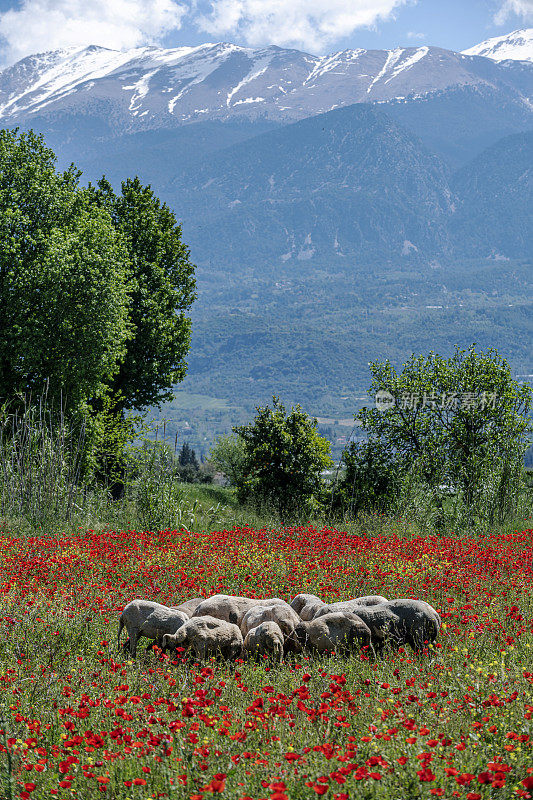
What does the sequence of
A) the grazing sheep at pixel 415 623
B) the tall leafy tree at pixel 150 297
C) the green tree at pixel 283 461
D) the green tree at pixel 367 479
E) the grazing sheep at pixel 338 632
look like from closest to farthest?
1. the grazing sheep at pixel 338 632
2. the grazing sheep at pixel 415 623
3. the green tree at pixel 283 461
4. the green tree at pixel 367 479
5. the tall leafy tree at pixel 150 297

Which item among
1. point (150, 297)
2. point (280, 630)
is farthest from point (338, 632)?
point (150, 297)

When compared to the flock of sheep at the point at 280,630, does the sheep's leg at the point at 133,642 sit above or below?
below

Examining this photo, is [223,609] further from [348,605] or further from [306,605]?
[348,605]

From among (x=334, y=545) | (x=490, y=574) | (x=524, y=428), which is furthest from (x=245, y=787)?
(x=524, y=428)

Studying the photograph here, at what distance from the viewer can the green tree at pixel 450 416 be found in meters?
21.8

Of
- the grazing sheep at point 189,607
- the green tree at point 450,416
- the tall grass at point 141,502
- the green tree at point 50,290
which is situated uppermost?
the green tree at point 50,290

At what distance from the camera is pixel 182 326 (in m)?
26.4

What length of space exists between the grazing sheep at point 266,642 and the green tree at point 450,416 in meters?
14.3

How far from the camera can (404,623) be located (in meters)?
7.43

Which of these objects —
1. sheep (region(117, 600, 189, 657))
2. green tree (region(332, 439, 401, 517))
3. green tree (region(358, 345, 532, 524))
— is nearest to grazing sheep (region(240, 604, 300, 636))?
sheep (region(117, 600, 189, 657))

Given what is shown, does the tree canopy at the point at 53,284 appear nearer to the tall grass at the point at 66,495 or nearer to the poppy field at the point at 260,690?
the tall grass at the point at 66,495

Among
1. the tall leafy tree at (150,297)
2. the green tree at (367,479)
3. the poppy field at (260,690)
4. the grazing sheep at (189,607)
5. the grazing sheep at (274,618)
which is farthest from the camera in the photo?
the tall leafy tree at (150,297)

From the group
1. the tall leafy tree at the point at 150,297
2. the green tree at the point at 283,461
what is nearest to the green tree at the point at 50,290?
the tall leafy tree at the point at 150,297

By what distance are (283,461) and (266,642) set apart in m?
13.3
